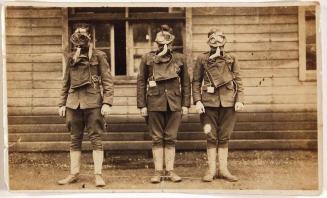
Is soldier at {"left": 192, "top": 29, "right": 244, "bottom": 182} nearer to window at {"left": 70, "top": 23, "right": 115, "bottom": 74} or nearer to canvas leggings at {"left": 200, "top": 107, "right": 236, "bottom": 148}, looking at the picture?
canvas leggings at {"left": 200, "top": 107, "right": 236, "bottom": 148}

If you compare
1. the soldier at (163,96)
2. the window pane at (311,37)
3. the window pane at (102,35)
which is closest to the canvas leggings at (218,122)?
the soldier at (163,96)

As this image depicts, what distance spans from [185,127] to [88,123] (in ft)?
3.77

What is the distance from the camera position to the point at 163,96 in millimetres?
3758

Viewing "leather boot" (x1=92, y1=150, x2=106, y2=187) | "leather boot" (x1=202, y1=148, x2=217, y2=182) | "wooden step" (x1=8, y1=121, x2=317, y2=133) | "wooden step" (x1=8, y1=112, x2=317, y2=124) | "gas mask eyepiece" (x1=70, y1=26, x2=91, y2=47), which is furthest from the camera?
"wooden step" (x1=8, y1=112, x2=317, y2=124)

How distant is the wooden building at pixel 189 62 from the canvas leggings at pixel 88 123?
523mm

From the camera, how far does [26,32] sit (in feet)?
13.5

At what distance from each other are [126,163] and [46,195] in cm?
88

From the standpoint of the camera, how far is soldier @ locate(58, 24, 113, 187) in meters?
3.65

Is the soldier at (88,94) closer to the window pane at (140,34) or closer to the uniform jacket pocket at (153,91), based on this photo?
the uniform jacket pocket at (153,91)

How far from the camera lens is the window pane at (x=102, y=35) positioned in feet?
14.6

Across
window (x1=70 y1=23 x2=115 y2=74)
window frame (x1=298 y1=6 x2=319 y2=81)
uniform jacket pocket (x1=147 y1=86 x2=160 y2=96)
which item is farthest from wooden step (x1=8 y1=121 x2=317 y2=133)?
uniform jacket pocket (x1=147 y1=86 x2=160 y2=96)

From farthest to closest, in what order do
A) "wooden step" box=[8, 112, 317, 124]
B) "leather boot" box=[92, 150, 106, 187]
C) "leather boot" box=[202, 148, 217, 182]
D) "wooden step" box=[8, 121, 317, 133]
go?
"wooden step" box=[8, 112, 317, 124]
"wooden step" box=[8, 121, 317, 133]
"leather boot" box=[202, 148, 217, 182]
"leather boot" box=[92, 150, 106, 187]

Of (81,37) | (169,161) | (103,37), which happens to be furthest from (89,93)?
(103,37)

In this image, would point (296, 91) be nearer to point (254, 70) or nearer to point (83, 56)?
point (254, 70)
